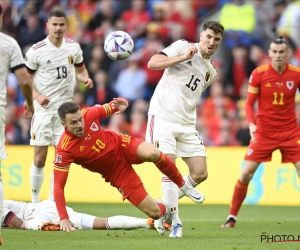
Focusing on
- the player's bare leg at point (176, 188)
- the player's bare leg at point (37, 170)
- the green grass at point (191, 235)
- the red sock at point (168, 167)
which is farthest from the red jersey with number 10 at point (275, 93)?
the player's bare leg at point (37, 170)

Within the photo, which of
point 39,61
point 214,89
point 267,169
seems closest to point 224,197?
point 267,169

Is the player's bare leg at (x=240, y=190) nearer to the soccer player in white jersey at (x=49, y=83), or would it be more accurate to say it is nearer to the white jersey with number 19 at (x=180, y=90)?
the white jersey with number 19 at (x=180, y=90)

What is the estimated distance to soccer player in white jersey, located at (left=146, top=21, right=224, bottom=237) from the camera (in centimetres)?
851

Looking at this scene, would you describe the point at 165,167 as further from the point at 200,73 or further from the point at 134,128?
the point at 134,128

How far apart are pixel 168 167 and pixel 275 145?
2.58 meters

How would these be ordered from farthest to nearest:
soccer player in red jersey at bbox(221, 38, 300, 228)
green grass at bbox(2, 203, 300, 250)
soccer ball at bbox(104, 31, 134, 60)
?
soccer player in red jersey at bbox(221, 38, 300, 228), soccer ball at bbox(104, 31, 134, 60), green grass at bbox(2, 203, 300, 250)

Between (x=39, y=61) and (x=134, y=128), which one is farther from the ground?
(x=39, y=61)

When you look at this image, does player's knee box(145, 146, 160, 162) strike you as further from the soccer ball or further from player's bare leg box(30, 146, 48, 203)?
player's bare leg box(30, 146, 48, 203)

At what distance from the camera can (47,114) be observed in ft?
35.5

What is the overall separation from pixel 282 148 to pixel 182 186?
7.90 feet

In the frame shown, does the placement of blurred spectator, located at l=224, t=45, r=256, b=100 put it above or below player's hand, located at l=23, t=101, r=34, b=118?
above

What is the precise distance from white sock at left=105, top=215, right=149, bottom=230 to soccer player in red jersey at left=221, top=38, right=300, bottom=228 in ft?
5.94

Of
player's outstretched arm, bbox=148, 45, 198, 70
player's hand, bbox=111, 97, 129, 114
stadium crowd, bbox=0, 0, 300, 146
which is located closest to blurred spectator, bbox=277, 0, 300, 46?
stadium crowd, bbox=0, 0, 300, 146

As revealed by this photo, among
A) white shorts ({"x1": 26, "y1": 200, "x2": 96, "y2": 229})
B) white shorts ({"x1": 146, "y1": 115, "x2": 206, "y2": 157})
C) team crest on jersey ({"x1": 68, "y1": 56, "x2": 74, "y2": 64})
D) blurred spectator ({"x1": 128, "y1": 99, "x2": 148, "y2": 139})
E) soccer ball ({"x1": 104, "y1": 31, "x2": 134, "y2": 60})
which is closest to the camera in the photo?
white shorts ({"x1": 146, "y1": 115, "x2": 206, "y2": 157})
